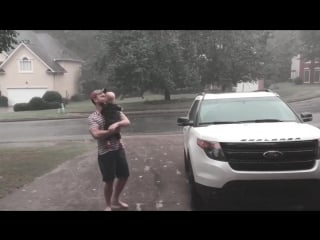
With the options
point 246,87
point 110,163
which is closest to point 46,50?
point 246,87

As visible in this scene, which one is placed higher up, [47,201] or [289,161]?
[289,161]

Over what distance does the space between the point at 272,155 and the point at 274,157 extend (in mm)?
37

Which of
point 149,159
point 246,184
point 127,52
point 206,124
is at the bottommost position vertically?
point 149,159

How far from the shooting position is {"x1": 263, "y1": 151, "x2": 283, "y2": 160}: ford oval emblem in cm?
554

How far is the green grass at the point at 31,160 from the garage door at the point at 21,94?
32.8m

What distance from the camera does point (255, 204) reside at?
6.05 metres

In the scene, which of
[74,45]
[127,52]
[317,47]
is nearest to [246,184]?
[127,52]

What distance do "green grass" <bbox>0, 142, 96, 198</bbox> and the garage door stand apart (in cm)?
3279

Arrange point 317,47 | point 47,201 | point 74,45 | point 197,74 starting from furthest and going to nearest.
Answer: point 74,45, point 317,47, point 197,74, point 47,201

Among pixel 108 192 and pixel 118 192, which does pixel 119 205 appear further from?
pixel 108 192

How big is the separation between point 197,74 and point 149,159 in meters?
21.9

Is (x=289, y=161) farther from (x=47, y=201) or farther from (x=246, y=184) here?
(x=47, y=201)

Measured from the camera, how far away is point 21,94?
45.8m

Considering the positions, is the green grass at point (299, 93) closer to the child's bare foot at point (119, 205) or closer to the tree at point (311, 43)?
the tree at point (311, 43)
